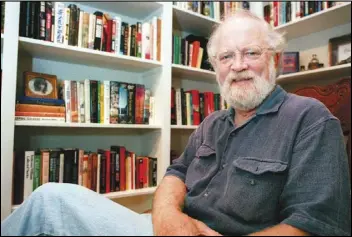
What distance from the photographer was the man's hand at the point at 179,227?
0.69 metres

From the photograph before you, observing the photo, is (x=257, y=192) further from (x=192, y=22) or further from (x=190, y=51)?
(x=192, y=22)

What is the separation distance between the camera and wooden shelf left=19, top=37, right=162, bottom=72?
1.29 metres

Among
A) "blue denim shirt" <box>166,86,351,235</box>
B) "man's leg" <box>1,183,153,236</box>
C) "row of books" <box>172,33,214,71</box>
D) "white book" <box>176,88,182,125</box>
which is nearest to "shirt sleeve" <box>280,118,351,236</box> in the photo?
"blue denim shirt" <box>166,86,351,235</box>

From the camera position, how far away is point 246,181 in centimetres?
73

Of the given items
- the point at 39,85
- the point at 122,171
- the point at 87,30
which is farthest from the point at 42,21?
the point at 122,171

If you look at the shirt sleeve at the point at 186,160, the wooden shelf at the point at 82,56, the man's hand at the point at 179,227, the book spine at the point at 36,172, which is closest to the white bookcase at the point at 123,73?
the wooden shelf at the point at 82,56

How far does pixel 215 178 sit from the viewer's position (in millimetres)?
843

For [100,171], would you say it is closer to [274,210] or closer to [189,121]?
[189,121]

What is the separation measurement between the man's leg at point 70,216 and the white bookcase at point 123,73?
607mm

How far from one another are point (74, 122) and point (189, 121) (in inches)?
30.4

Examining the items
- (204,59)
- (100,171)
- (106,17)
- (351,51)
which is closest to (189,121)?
(204,59)

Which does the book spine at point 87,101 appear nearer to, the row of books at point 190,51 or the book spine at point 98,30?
the book spine at point 98,30

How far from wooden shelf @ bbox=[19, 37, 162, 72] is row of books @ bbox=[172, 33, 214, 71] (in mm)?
203

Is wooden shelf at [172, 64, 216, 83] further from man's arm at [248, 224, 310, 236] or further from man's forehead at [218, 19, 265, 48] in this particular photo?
man's arm at [248, 224, 310, 236]
